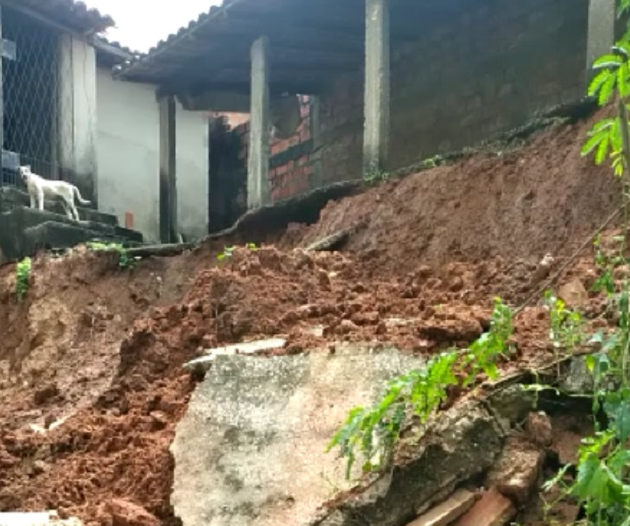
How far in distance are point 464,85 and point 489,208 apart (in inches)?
139

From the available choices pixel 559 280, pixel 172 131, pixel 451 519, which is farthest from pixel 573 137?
pixel 172 131

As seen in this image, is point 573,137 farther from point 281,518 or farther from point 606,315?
point 281,518

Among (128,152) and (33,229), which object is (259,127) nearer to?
(33,229)

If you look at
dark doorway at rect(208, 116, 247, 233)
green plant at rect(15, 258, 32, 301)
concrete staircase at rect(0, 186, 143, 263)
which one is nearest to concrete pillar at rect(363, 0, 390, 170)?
concrete staircase at rect(0, 186, 143, 263)

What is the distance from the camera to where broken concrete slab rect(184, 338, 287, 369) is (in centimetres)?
449

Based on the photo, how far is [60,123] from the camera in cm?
1161

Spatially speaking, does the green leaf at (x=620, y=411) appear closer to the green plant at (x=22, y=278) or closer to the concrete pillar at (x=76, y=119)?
the green plant at (x=22, y=278)

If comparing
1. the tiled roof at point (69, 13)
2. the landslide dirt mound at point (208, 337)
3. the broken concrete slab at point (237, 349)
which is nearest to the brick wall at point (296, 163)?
the tiled roof at point (69, 13)

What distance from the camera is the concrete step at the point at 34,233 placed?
920cm

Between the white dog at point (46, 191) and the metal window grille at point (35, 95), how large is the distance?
0.84 meters

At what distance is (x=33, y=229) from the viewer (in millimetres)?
9219

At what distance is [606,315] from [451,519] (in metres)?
1.12

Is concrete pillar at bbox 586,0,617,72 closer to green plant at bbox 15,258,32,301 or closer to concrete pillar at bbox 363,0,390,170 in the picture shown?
concrete pillar at bbox 363,0,390,170

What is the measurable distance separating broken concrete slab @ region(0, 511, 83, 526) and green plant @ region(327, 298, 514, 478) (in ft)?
3.40
